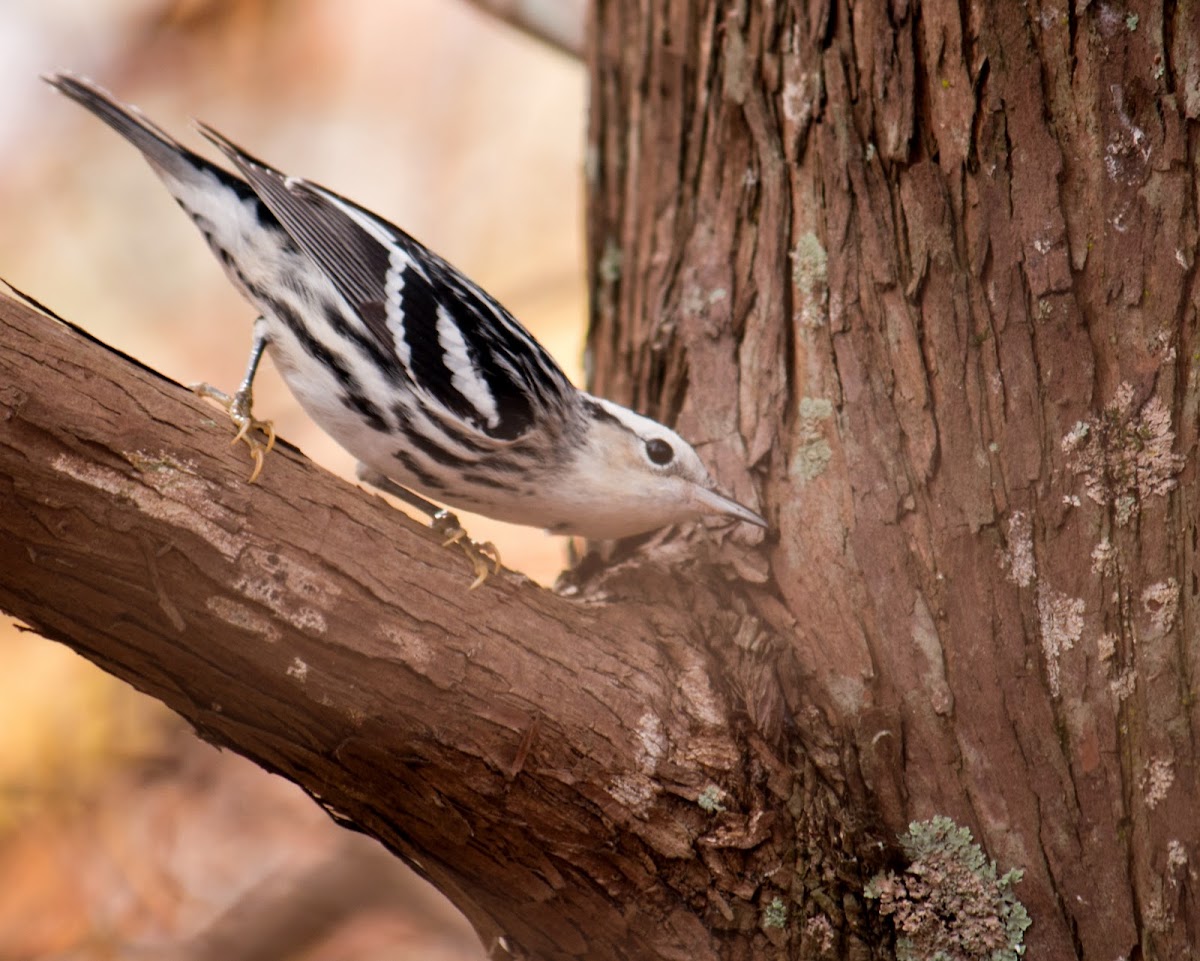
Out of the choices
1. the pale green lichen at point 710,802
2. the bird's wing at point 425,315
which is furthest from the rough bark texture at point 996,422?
the bird's wing at point 425,315

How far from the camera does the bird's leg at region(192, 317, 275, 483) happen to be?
2.21m

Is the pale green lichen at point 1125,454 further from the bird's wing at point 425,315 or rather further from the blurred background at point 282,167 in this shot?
the blurred background at point 282,167

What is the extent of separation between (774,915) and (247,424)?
140 cm

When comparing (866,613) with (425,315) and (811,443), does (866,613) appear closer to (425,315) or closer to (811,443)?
(811,443)

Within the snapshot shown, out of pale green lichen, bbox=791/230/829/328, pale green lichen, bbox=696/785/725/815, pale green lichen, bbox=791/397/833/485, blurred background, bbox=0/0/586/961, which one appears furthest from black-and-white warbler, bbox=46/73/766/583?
blurred background, bbox=0/0/586/961

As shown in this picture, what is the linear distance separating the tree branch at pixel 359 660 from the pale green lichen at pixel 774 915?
3 cm

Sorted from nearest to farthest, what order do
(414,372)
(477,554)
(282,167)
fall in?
(477,554), (414,372), (282,167)

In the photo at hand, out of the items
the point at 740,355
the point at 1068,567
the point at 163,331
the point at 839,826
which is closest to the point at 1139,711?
the point at 1068,567

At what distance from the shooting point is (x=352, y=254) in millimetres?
3057

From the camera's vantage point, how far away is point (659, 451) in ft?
9.58

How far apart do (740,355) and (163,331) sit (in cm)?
369

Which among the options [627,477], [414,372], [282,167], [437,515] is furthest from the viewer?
[282,167]

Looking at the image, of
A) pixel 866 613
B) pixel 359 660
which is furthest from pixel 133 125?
pixel 866 613

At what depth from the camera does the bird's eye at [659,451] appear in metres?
2.88
